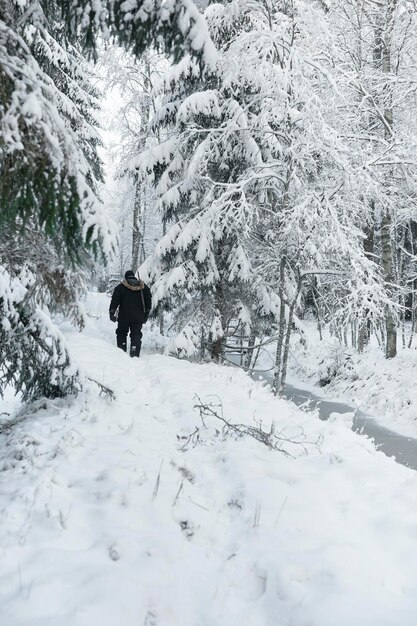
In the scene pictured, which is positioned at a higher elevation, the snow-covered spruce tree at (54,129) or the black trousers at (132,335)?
the snow-covered spruce tree at (54,129)

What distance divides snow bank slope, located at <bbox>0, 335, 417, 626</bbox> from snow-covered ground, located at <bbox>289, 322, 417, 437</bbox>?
5278 mm

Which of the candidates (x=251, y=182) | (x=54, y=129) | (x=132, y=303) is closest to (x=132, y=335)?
(x=132, y=303)

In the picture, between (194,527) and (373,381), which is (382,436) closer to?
(373,381)

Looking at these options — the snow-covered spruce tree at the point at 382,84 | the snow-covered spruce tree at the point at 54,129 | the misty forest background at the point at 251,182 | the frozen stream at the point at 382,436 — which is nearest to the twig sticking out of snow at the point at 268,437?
the frozen stream at the point at 382,436

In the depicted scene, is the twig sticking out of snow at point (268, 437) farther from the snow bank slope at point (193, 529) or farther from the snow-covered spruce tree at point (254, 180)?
the snow-covered spruce tree at point (254, 180)

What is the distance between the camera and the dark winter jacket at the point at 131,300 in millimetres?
10492

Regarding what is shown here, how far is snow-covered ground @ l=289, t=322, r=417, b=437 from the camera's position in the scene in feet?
34.3

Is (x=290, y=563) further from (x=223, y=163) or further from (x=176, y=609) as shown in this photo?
(x=223, y=163)

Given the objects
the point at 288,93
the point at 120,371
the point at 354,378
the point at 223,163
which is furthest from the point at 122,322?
the point at 354,378

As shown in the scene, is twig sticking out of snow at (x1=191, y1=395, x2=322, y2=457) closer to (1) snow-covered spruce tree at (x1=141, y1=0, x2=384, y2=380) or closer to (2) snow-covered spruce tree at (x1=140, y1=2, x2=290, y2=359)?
(1) snow-covered spruce tree at (x1=141, y1=0, x2=384, y2=380)

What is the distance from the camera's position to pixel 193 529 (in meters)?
3.00

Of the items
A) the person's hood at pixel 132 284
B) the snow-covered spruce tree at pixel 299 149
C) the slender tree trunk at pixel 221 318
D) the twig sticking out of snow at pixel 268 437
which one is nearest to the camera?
the twig sticking out of snow at pixel 268 437

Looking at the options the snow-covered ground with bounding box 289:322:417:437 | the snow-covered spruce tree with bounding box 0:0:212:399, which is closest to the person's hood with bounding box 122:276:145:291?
the snow-covered ground with bounding box 289:322:417:437

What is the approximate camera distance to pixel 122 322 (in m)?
10.6
